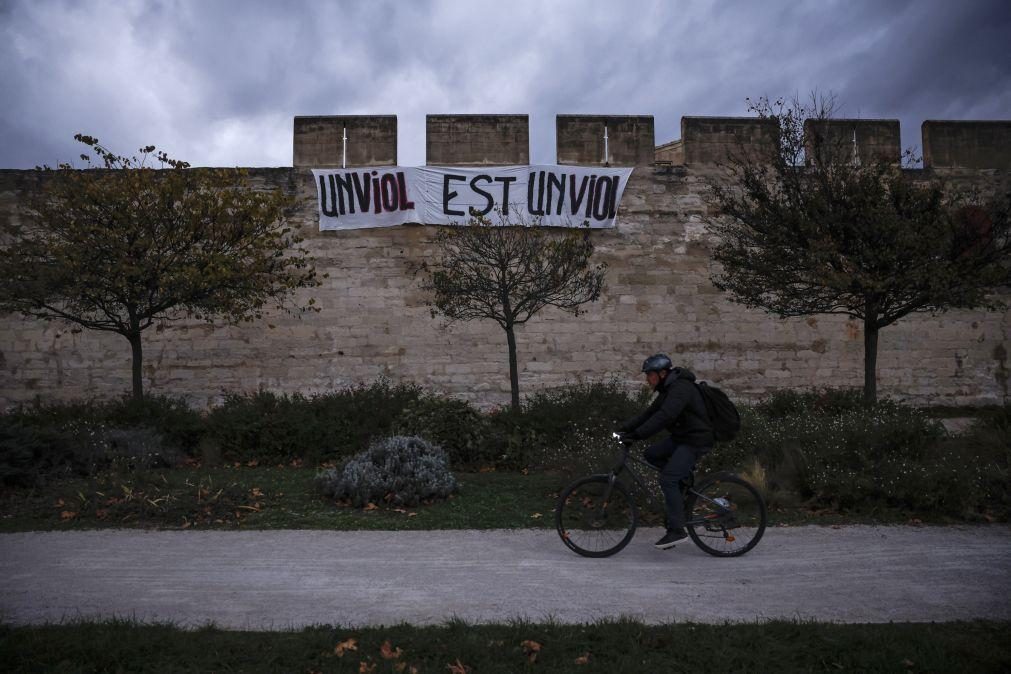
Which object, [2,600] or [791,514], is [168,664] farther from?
[791,514]

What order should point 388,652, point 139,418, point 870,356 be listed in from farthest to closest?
point 870,356 < point 139,418 < point 388,652

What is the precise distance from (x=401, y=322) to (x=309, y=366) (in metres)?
2.05

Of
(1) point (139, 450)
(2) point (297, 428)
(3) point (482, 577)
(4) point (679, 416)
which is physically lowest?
(3) point (482, 577)

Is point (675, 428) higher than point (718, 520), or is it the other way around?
point (675, 428)

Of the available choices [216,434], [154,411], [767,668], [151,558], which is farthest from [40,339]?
[767,668]

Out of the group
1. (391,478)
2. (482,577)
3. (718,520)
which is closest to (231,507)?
(391,478)

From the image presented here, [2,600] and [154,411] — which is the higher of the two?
[154,411]

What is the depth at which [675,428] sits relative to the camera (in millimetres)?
5988

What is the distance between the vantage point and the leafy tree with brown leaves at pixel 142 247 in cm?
1022

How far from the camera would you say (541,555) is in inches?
229

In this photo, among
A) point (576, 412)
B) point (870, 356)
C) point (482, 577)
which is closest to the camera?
point (482, 577)

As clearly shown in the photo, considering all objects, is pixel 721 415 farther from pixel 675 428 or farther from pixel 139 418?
pixel 139 418

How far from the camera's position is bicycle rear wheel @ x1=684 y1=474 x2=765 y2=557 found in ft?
19.1

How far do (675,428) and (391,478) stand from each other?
3206 mm
